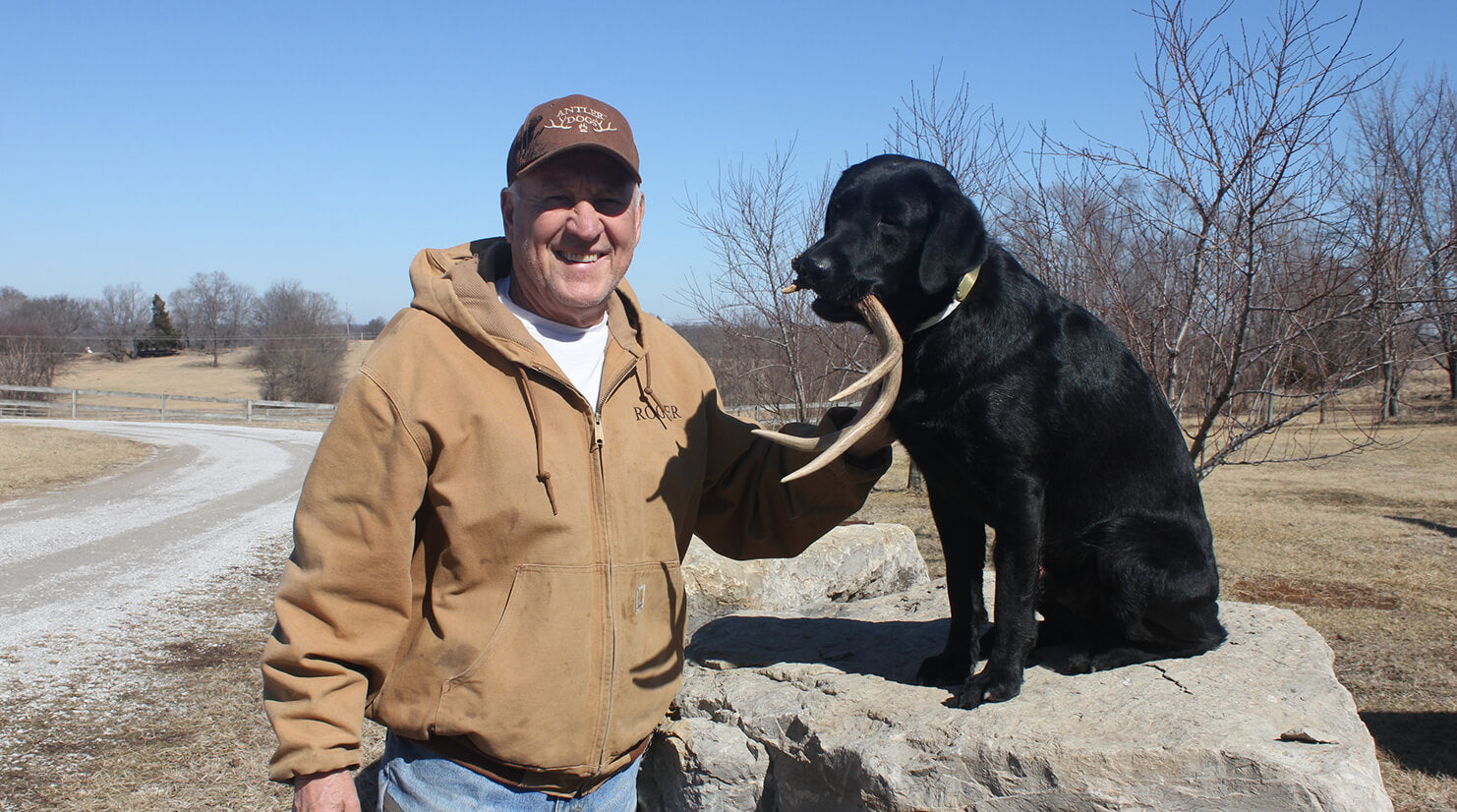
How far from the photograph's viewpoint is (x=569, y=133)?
7.39 ft

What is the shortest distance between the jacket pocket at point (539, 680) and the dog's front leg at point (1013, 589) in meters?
1.21

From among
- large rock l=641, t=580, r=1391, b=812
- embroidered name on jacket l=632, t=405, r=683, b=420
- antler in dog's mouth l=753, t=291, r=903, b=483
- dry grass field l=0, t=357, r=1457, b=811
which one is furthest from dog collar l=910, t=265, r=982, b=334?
dry grass field l=0, t=357, r=1457, b=811

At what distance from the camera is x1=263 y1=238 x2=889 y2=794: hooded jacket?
210 centimetres

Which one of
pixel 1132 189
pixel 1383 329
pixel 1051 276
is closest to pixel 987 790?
pixel 1383 329

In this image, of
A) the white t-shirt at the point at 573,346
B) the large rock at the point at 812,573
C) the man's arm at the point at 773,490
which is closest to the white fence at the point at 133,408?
the large rock at the point at 812,573

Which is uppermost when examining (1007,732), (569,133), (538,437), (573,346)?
(569,133)

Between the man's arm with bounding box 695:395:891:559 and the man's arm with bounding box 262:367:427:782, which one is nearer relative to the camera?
the man's arm with bounding box 262:367:427:782

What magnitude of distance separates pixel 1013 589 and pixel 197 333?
3524 inches

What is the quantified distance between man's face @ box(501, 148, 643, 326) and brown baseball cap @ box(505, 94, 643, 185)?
0.04m

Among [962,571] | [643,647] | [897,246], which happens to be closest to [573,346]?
[643,647]

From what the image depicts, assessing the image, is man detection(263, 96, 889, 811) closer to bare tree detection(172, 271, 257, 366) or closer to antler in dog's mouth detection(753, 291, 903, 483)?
antler in dog's mouth detection(753, 291, 903, 483)

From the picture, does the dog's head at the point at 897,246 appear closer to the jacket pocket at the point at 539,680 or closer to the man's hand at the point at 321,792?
the jacket pocket at the point at 539,680

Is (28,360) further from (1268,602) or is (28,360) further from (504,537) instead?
(504,537)

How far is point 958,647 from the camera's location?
3.09m
